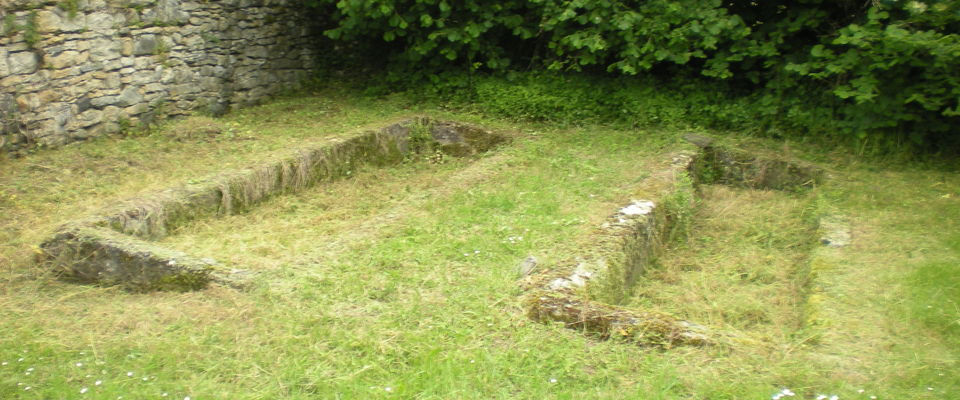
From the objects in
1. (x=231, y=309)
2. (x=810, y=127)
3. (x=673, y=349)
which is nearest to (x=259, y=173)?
(x=231, y=309)

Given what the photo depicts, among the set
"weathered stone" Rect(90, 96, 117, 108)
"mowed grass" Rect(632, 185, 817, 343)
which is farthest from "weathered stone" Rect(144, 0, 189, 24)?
"mowed grass" Rect(632, 185, 817, 343)

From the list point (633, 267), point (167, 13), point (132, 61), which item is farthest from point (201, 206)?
point (633, 267)

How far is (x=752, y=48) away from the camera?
7441 millimetres

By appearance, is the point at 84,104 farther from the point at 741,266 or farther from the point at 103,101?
the point at 741,266

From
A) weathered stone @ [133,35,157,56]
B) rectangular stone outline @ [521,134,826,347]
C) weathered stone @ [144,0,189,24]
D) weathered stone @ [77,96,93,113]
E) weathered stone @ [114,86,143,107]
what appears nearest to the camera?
rectangular stone outline @ [521,134,826,347]

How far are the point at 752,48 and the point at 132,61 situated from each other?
6100mm

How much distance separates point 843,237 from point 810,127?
2532mm

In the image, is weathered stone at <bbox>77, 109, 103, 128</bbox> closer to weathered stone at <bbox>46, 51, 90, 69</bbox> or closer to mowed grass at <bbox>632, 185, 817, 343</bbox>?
weathered stone at <bbox>46, 51, 90, 69</bbox>

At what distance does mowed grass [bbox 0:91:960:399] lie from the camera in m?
3.31

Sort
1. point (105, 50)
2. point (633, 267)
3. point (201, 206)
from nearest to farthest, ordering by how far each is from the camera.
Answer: point (633, 267) < point (201, 206) < point (105, 50)

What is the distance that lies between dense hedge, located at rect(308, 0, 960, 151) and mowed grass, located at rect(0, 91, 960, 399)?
0.73 m

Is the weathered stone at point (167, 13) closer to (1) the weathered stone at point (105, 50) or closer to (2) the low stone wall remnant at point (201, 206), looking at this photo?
(1) the weathered stone at point (105, 50)

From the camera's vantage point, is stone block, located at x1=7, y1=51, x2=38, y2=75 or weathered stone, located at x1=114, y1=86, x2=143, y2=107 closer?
stone block, located at x1=7, y1=51, x2=38, y2=75

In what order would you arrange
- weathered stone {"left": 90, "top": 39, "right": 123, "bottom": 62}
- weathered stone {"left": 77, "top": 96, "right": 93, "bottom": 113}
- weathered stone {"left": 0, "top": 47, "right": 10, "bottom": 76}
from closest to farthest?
weathered stone {"left": 0, "top": 47, "right": 10, "bottom": 76} < weathered stone {"left": 77, "top": 96, "right": 93, "bottom": 113} < weathered stone {"left": 90, "top": 39, "right": 123, "bottom": 62}
